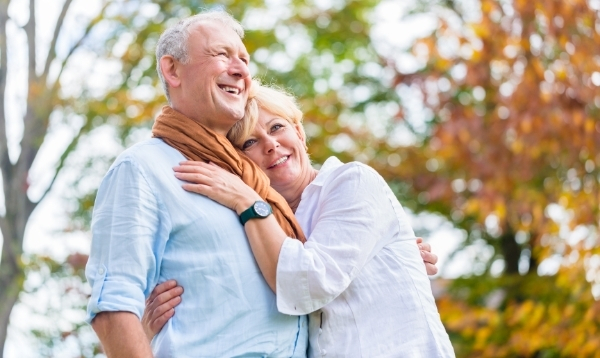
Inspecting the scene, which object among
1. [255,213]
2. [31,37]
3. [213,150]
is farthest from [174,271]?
[31,37]

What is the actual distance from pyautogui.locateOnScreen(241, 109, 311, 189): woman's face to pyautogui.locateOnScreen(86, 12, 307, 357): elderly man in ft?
1.34

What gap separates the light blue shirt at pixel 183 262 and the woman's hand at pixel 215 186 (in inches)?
0.8

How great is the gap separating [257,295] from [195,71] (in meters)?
0.70

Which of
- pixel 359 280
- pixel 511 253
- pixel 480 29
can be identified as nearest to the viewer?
pixel 359 280

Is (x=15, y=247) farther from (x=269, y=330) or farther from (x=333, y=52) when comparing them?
(x=269, y=330)

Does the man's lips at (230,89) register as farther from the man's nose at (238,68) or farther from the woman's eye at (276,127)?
the woman's eye at (276,127)

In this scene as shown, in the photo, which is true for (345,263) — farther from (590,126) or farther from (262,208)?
(590,126)

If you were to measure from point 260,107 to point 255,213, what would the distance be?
0.58m

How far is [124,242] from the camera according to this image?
2.47 m

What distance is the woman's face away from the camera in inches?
120

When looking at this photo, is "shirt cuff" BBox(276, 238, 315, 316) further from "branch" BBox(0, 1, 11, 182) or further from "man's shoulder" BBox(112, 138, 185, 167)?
"branch" BBox(0, 1, 11, 182)

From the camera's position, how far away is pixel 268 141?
304 cm

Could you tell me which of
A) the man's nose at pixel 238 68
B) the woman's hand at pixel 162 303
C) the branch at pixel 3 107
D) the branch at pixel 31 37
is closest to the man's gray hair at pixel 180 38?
the man's nose at pixel 238 68

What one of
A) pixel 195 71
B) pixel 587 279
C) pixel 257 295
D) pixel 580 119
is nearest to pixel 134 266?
pixel 257 295
